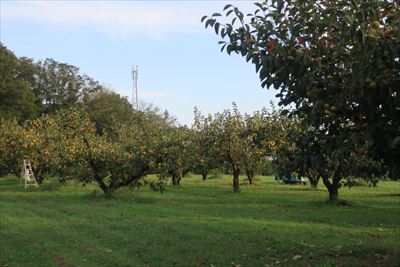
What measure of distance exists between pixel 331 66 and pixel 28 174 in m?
27.4

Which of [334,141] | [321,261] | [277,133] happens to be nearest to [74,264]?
[321,261]

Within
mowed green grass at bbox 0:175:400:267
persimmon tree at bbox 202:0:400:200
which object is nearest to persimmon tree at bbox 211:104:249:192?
mowed green grass at bbox 0:175:400:267

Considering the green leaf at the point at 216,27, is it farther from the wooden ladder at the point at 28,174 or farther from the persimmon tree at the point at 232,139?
the wooden ladder at the point at 28,174

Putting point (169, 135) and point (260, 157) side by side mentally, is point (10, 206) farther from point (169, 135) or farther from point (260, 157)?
point (260, 157)

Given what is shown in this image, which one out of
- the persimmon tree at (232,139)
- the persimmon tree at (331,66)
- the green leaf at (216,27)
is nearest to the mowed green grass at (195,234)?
the persimmon tree at (331,66)

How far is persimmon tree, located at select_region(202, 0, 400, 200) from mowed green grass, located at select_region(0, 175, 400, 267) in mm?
2890

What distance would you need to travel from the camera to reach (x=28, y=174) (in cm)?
3059

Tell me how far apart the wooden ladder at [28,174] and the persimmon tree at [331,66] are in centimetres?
2596

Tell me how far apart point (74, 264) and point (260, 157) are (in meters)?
20.2

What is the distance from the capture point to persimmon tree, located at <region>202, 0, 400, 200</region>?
5.34 meters

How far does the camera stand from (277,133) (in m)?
23.5

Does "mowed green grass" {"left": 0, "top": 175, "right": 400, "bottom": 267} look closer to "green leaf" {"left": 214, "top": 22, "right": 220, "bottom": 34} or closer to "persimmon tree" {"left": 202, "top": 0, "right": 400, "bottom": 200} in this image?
"persimmon tree" {"left": 202, "top": 0, "right": 400, "bottom": 200}

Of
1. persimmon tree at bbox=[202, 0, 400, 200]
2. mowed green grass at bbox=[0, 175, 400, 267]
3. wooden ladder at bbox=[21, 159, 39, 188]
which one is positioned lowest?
mowed green grass at bbox=[0, 175, 400, 267]

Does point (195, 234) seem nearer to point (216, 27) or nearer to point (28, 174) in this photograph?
point (216, 27)
